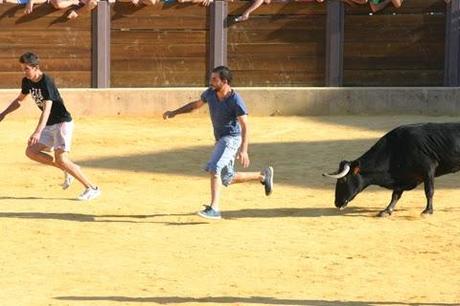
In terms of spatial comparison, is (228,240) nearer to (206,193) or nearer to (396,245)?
(396,245)

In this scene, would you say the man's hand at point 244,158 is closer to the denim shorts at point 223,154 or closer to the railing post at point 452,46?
the denim shorts at point 223,154

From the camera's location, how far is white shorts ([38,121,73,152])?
10.2 m

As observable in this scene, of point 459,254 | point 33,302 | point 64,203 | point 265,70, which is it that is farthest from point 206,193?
point 265,70

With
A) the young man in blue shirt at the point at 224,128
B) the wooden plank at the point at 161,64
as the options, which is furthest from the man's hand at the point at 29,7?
the young man in blue shirt at the point at 224,128

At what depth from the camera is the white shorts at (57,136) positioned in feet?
33.6

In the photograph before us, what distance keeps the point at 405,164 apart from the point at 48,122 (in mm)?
3128

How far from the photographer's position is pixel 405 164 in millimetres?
9938

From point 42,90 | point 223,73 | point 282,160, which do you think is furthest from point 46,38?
point 223,73

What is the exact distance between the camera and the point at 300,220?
9.66 m

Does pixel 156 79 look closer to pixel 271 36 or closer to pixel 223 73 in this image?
pixel 271 36

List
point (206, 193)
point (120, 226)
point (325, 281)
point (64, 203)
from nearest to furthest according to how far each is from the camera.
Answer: point (325, 281), point (120, 226), point (64, 203), point (206, 193)

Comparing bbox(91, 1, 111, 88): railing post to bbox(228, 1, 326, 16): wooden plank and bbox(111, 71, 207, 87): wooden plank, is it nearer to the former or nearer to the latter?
bbox(111, 71, 207, 87): wooden plank

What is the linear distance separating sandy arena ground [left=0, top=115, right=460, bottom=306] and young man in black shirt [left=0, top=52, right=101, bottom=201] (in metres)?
0.33

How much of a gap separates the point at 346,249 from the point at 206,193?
2.72 meters
